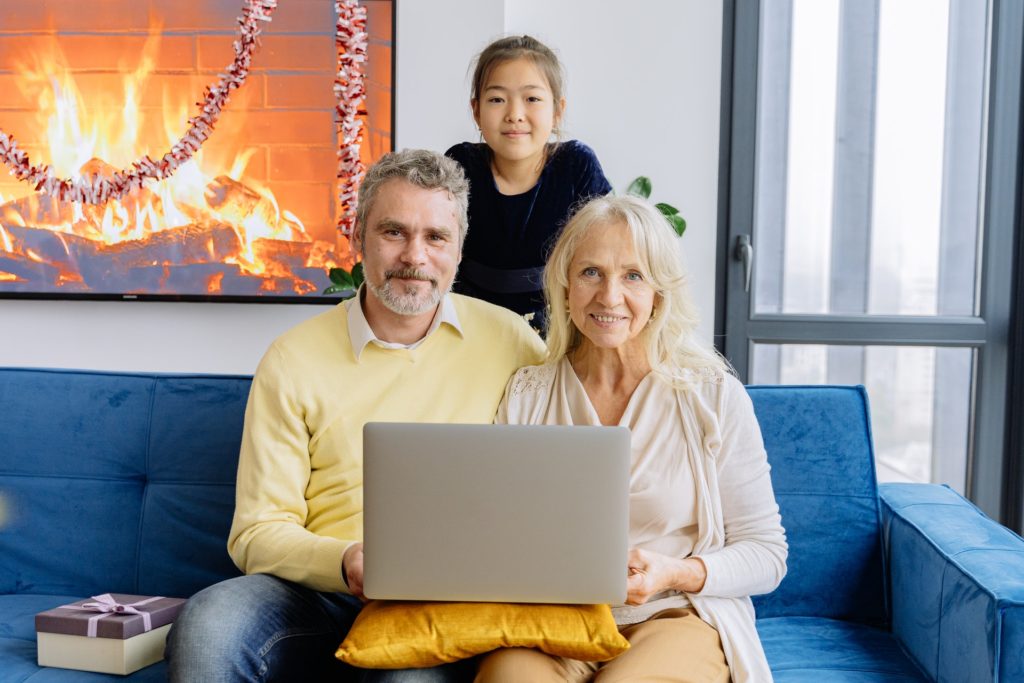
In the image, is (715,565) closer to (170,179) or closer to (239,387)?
(239,387)

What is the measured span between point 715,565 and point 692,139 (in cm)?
218

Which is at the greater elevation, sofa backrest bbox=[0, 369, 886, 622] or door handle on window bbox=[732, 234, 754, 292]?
door handle on window bbox=[732, 234, 754, 292]

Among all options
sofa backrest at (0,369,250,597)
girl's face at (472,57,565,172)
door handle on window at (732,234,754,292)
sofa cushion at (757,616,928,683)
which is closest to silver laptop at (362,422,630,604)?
sofa cushion at (757,616,928,683)

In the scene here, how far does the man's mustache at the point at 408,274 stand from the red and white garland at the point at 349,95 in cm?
154

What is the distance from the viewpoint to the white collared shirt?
5.76ft

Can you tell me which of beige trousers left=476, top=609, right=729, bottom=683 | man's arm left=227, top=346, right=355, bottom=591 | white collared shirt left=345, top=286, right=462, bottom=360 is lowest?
beige trousers left=476, top=609, right=729, bottom=683

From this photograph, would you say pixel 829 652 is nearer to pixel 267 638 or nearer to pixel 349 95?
pixel 267 638

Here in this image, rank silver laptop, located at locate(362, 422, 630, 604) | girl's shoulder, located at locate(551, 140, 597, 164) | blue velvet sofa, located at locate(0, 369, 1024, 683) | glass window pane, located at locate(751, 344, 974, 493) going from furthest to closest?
glass window pane, located at locate(751, 344, 974, 493)
girl's shoulder, located at locate(551, 140, 597, 164)
blue velvet sofa, located at locate(0, 369, 1024, 683)
silver laptop, located at locate(362, 422, 630, 604)

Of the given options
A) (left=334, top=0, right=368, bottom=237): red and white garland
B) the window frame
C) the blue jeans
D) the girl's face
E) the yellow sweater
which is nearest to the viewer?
the blue jeans

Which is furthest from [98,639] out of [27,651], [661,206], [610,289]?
[661,206]

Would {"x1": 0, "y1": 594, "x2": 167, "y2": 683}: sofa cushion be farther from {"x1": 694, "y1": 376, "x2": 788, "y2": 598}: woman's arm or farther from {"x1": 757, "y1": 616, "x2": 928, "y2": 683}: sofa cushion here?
{"x1": 757, "y1": 616, "x2": 928, "y2": 683}: sofa cushion

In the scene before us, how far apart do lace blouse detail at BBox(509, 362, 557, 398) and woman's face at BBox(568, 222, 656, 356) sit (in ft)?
0.35

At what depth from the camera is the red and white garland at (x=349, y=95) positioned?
3188 mm

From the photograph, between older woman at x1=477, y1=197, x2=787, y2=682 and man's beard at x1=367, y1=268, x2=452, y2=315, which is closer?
older woman at x1=477, y1=197, x2=787, y2=682
